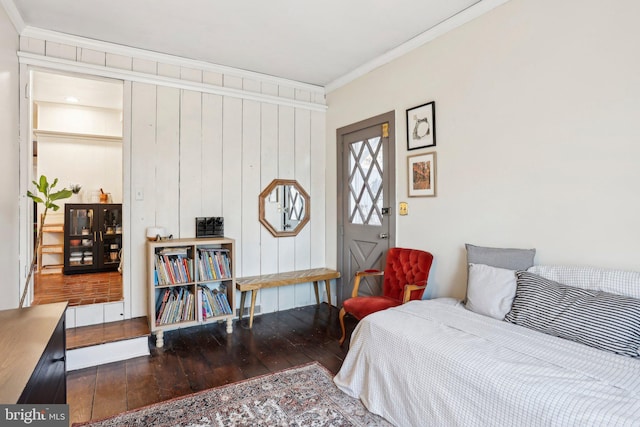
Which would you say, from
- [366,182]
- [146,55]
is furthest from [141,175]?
[366,182]

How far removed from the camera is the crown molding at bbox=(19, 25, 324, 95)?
3.05 meters

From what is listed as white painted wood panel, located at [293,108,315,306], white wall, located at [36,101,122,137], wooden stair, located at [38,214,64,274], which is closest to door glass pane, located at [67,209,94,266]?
wooden stair, located at [38,214,64,274]

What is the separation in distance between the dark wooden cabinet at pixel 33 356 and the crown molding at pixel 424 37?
3360 millimetres

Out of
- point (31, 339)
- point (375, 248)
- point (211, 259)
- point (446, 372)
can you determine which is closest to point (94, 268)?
point (211, 259)

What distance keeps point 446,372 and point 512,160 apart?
64.4 inches

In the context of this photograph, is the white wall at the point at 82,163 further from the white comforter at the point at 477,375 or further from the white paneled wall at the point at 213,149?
the white comforter at the point at 477,375

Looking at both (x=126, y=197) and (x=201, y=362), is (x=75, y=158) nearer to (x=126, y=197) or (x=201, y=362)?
(x=126, y=197)

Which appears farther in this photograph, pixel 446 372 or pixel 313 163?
pixel 313 163

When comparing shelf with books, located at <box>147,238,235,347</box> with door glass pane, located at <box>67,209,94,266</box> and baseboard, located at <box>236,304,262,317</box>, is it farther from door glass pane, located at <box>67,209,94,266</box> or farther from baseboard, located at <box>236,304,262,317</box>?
door glass pane, located at <box>67,209,94,266</box>

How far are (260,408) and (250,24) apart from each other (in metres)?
2.98

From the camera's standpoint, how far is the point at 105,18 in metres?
2.84

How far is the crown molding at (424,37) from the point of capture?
2.66 meters

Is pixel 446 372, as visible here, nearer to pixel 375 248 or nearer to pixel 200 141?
pixel 375 248

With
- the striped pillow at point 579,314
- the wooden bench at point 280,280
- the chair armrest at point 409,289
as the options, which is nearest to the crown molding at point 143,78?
the wooden bench at point 280,280
